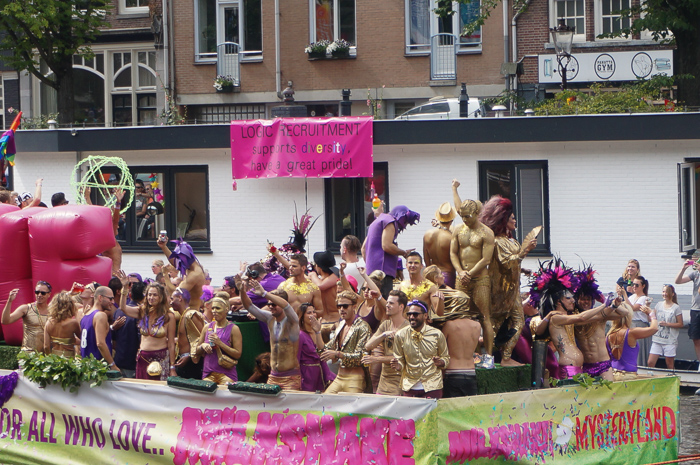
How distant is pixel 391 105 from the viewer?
2786cm

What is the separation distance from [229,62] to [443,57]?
248 inches

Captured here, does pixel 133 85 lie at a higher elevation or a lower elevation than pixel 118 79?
lower

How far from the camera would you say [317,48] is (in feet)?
90.5

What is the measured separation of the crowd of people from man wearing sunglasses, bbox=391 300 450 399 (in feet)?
0.04

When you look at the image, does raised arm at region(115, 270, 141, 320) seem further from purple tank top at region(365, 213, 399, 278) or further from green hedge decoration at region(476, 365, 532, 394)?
green hedge decoration at region(476, 365, 532, 394)

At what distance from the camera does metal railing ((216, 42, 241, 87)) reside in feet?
93.2

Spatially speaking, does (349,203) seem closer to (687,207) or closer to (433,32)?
(687,207)

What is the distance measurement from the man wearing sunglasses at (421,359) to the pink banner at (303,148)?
8.30m

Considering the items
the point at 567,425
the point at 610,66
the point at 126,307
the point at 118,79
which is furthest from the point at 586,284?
the point at 118,79

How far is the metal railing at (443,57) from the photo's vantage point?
26.8 m

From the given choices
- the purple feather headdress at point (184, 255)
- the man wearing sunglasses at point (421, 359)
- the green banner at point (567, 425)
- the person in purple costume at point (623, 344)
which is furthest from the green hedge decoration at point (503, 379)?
the purple feather headdress at point (184, 255)

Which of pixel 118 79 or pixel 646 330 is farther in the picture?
pixel 118 79

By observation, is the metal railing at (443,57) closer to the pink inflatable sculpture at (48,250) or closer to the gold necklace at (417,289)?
the pink inflatable sculpture at (48,250)

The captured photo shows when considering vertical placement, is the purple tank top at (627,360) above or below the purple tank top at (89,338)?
below
